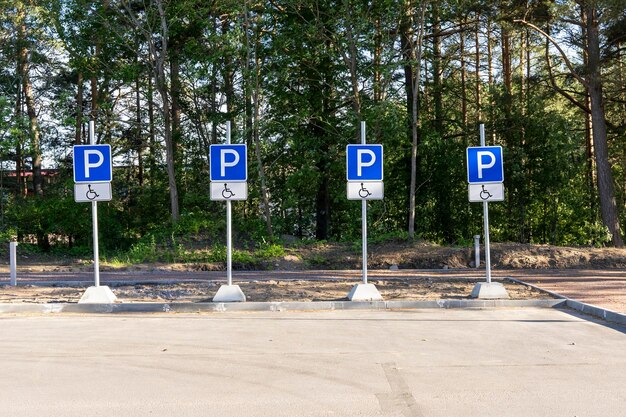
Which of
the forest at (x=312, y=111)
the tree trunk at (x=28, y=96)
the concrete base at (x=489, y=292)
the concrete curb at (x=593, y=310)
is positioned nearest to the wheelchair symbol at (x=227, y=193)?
the concrete base at (x=489, y=292)

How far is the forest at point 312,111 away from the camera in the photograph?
25.7 metres

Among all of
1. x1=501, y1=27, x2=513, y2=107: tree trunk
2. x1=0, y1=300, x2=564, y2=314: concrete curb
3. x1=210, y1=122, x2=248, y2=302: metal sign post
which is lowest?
x1=0, y1=300, x2=564, y2=314: concrete curb

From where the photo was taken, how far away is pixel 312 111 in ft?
91.0

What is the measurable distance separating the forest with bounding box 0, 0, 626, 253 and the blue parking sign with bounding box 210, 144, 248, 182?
1293cm

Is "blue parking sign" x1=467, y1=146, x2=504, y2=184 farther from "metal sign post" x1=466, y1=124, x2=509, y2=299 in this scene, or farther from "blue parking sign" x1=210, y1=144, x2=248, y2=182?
"blue parking sign" x1=210, y1=144, x2=248, y2=182

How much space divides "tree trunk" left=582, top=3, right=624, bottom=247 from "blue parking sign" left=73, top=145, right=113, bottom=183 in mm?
19558

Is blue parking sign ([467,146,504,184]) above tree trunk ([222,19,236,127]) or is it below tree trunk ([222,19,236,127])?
below

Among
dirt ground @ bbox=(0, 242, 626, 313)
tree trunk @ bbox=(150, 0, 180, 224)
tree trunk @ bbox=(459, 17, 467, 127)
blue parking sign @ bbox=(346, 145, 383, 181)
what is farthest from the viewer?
tree trunk @ bbox=(459, 17, 467, 127)

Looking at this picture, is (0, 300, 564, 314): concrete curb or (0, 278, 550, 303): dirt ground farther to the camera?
(0, 278, 550, 303): dirt ground

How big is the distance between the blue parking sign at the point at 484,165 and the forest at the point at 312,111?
11746 millimetres

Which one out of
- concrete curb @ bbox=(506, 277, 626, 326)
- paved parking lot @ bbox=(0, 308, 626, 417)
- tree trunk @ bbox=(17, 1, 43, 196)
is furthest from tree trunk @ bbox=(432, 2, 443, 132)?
paved parking lot @ bbox=(0, 308, 626, 417)

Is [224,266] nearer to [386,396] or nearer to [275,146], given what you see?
[275,146]

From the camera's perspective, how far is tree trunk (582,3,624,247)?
2489 cm

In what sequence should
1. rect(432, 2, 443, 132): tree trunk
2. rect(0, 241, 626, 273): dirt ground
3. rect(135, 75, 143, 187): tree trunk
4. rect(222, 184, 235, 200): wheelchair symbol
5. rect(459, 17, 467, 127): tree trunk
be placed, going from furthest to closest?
1. rect(459, 17, 467, 127): tree trunk
2. rect(135, 75, 143, 187): tree trunk
3. rect(432, 2, 443, 132): tree trunk
4. rect(0, 241, 626, 273): dirt ground
5. rect(222, 184, 235, 200): wheelchair symbol
